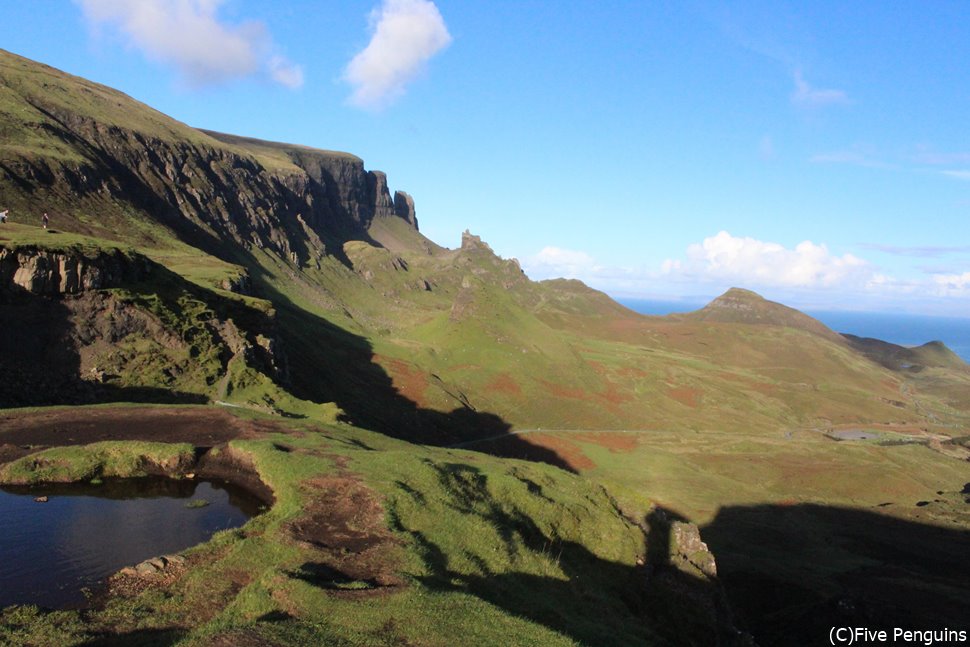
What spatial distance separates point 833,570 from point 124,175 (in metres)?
127

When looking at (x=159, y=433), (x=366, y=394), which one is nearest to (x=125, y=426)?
(x=159, y=433)

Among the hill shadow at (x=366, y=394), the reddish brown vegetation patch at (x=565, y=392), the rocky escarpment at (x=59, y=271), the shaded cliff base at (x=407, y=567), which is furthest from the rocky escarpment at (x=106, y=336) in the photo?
the reddish brown vegetation patch at (x=565, y=392)

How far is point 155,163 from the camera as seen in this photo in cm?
12019

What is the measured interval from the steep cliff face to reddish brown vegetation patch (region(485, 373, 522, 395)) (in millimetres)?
64211

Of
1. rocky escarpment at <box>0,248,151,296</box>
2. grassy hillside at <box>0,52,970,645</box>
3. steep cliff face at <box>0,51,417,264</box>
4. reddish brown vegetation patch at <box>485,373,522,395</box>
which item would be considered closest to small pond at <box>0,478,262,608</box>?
grassy hillside at <box>0,52,970,645</box>

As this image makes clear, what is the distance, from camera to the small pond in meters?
15.5

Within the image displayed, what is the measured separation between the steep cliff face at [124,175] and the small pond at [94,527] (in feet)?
217

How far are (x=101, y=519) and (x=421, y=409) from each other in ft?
203

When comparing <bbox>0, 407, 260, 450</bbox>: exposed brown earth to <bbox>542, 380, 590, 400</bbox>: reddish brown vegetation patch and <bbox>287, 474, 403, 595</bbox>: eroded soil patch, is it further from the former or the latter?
<bbox>542, 380, 590, 400</bbox>: reddish brown vegetation patch

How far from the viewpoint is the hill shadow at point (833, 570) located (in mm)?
39781

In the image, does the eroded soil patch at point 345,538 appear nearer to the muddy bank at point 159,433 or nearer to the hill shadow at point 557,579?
the hill shadow at point 557,579

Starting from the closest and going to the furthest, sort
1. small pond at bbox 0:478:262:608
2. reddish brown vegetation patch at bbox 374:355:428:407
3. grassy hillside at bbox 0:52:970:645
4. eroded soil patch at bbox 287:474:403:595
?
small pond at bbox 0:478:262:608
eroded soil patch at bbox 287:474:403:595
grassy hillside at bbox 0:52:970:645
reddish brown vegetation patch at bbox 374:355:428:407

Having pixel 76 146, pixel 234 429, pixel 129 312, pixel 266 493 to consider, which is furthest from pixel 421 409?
pixel 76 146

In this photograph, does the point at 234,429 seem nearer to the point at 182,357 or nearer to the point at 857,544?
the point at 182,357
